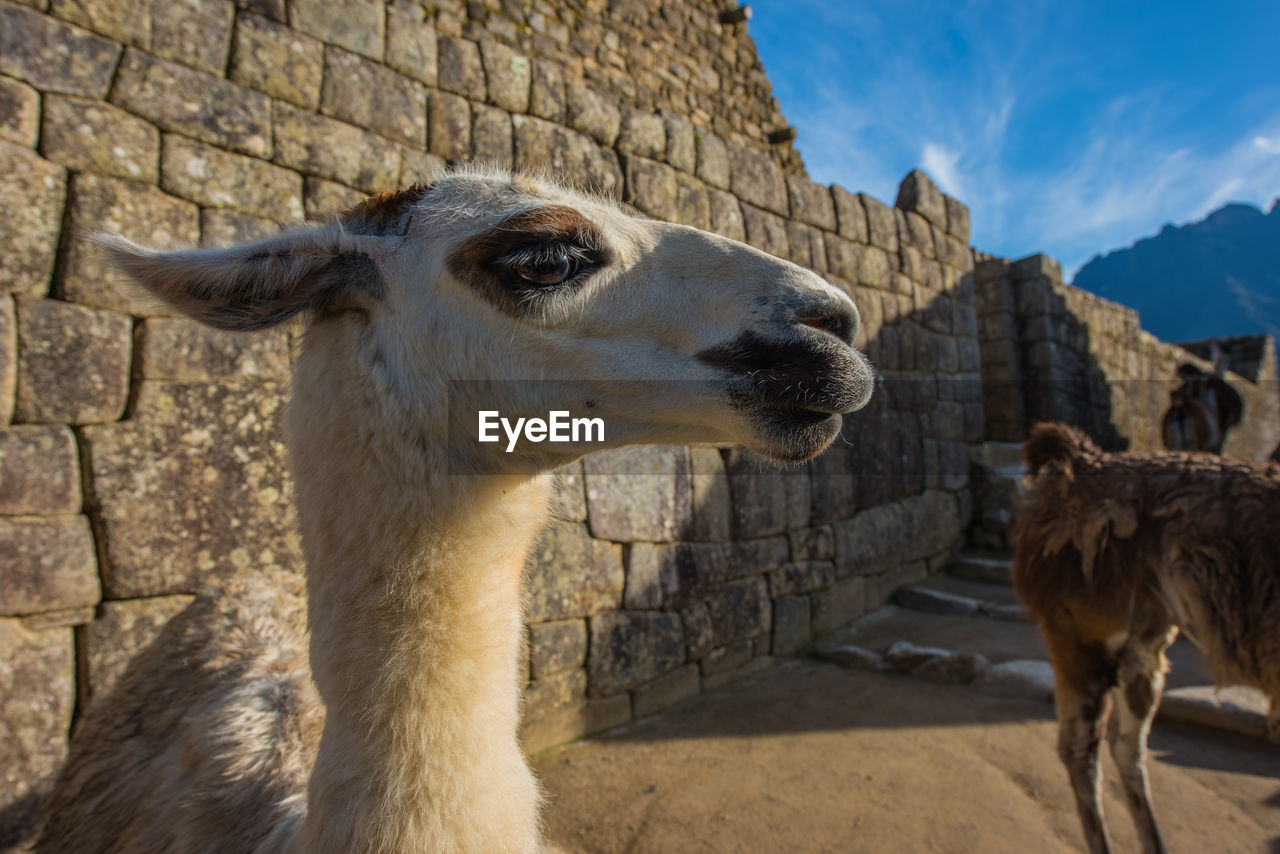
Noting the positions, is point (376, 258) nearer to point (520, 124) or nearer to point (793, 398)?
point (793, 398)

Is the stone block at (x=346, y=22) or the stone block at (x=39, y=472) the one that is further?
the stone block at (x=346, y=22)

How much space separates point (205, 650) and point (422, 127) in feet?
8.17

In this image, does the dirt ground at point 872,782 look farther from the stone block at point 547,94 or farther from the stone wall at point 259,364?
the stone block at point 547,94

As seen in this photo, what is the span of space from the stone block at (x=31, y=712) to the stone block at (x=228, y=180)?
5.26ft

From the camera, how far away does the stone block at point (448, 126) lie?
3.29 m

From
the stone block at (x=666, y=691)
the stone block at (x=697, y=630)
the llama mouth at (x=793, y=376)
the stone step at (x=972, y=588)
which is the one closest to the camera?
the llama mouth at (x=793, y=376)

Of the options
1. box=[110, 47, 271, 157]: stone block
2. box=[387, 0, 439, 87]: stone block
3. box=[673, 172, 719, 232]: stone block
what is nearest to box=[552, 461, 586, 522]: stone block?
box=[673, 172, 719, 232]: stone block

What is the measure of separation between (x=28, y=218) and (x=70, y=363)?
0.49 m

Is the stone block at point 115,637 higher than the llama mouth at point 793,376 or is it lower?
lower

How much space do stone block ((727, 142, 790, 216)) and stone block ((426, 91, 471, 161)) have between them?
1.89 metres

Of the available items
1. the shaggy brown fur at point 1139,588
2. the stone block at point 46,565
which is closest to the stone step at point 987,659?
the shaggy brown fur at point 1139,588

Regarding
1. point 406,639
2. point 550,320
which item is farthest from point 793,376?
point 406,639

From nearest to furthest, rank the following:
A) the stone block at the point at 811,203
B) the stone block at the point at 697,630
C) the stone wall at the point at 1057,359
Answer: the stone block at the point at 697,630, the stone block at the point at 811,203, the stone wall at the point at 1057,359

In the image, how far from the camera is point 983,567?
21.3 ft
